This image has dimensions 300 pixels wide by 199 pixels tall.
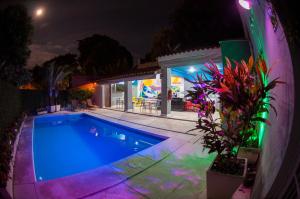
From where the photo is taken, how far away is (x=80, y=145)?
10.3 metres

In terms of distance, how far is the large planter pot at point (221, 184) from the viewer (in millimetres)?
3639

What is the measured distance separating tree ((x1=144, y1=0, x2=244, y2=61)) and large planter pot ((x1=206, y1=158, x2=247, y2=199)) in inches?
662

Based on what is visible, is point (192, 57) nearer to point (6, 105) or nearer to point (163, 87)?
point (163, 87)

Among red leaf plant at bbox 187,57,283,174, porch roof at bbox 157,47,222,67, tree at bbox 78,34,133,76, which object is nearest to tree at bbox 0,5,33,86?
porch roof at bbox 157,47,222,67

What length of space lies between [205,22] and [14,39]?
16294 millimetres

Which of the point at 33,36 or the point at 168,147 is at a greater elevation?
the point at 33,36

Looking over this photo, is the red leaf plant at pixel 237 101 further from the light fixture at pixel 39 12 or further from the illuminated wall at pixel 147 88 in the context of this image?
the illuminated wall at pixel 147 88

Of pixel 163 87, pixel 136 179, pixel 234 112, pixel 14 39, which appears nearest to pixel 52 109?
pixel 14 39

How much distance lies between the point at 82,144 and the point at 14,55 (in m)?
7.50

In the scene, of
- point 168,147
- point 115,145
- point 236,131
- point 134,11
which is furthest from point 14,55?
point 134,11

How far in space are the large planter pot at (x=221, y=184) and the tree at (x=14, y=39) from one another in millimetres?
13317

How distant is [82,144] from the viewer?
1045 cm

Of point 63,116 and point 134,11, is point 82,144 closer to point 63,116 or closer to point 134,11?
point 63,116

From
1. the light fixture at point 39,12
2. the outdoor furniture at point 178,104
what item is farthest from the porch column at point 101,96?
the light fixture at point 39,12
